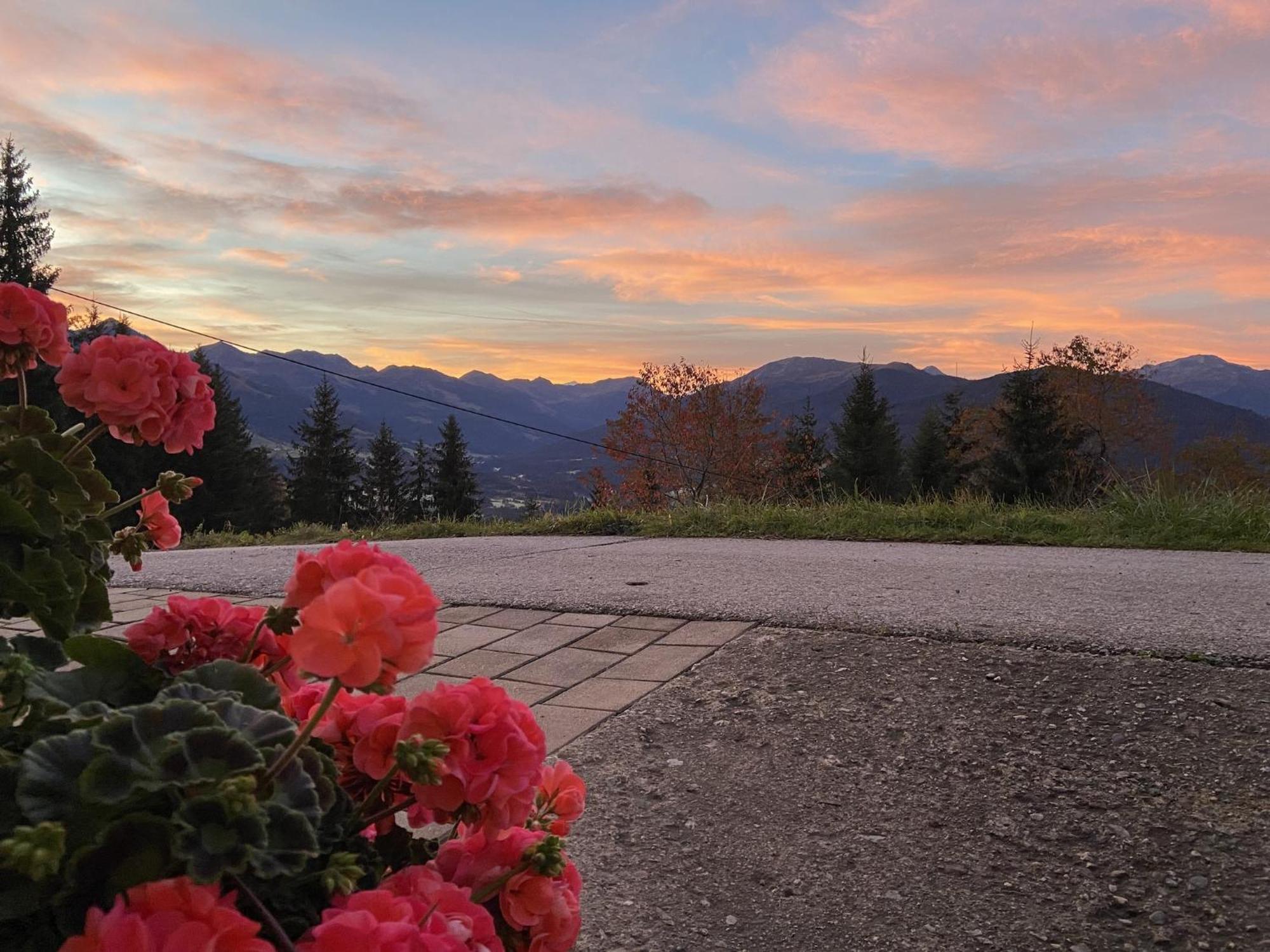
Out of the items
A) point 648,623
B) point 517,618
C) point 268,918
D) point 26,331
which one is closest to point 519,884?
point 268,918

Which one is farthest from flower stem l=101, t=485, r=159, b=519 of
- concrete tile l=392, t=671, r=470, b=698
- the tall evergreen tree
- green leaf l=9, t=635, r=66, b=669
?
the tall evergreen tree

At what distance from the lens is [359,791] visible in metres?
0.77

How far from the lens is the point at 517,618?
3641mm

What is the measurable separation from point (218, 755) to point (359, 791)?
0.26 meters

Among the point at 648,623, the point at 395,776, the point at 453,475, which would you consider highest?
the point at 395,776

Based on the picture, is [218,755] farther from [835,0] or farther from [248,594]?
[835,0]

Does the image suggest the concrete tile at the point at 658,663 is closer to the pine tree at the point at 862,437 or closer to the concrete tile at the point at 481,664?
the concrete tile at the point at 481,664

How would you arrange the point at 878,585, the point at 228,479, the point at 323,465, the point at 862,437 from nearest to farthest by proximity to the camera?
the point at 878,585 → the point at 862,437 → the point at 228,479 → the point at 323,465

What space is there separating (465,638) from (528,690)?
29.1 inches

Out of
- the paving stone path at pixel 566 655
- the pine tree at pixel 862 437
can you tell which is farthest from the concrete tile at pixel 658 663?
the pine tree at pixel 862 437

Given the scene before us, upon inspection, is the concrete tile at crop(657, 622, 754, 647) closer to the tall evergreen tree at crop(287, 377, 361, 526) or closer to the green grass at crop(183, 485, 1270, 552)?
the green grass at crop(183, 485, 1270, 552)

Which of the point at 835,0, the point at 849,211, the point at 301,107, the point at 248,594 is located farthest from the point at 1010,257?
the point at 248,594

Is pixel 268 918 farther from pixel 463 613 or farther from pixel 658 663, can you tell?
pixel 463 613

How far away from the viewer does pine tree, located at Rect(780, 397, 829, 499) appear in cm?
3619
